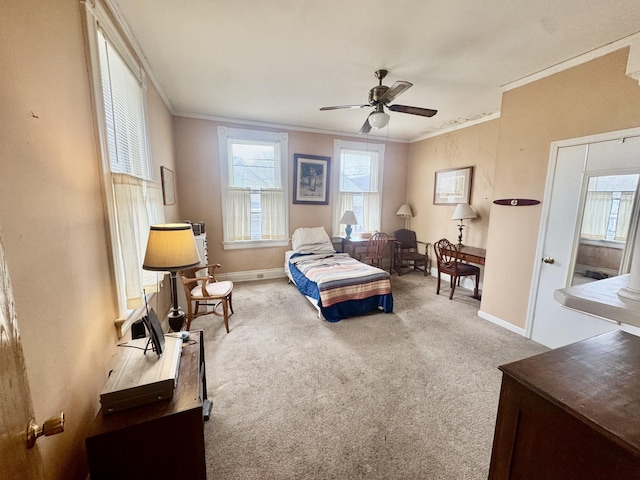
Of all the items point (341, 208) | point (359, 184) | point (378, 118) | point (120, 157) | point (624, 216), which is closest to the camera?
point (120, 157)

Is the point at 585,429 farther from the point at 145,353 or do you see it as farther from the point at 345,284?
the point at 345,284

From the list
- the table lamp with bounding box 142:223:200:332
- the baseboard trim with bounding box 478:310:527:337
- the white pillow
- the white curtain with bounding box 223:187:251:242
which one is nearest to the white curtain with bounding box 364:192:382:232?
the white pillow

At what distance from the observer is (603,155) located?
2.23 meters

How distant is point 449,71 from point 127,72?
2854 millimetres

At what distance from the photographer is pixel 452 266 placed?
3.88 metres

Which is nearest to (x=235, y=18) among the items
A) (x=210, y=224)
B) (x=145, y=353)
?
(x=145, y=353)

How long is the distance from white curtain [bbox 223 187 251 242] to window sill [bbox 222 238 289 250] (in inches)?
2.8

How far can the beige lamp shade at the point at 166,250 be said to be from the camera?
155 cm

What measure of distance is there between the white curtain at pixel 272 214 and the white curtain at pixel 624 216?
4.00 meters

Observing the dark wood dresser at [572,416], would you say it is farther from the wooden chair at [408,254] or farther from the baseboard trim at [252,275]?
the baseboard trim at [252,275]

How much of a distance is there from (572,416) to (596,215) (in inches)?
90.6

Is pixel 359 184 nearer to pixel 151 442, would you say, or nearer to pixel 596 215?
pixel 596 215

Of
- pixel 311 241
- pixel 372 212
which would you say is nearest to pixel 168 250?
pixel 311 241

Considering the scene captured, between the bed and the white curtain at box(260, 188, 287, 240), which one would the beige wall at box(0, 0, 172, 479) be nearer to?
the bed
